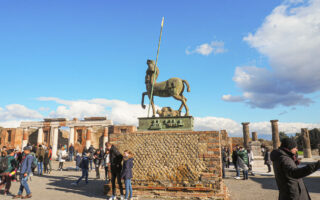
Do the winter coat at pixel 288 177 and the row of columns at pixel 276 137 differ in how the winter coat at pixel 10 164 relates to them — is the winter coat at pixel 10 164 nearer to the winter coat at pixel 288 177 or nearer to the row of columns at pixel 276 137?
the winter coat at pixel 288 177

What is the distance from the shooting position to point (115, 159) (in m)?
7.11

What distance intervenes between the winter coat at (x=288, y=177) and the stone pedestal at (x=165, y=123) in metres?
4.59

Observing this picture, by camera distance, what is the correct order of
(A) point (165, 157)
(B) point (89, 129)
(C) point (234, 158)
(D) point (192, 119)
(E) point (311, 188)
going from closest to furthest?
(A) point (165, 157)
(D) point (192, 119)
(E) point (311, 188)
(C) point (234, 158)
(B) point (89, 129)

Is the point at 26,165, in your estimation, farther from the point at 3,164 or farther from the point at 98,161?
the point at 98,161

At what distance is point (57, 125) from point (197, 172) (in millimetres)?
32842

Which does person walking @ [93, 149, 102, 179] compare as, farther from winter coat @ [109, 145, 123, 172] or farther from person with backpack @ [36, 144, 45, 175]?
winter coat @ [109, 145, 123, 172]

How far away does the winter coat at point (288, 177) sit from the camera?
290 cm

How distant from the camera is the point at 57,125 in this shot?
34906 mm

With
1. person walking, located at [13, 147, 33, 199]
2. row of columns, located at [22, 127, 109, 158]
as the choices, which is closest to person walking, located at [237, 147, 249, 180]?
person walking, located at [13, 147, 33, 199]

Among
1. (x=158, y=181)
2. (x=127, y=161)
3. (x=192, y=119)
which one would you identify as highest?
(x=192, y=119)

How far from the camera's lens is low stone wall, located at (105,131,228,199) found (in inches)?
267

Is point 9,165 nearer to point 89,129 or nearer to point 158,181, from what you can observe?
point 158,181

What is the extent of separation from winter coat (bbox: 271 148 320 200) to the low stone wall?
3.83 metres

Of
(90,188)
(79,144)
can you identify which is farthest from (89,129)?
(90,188)
